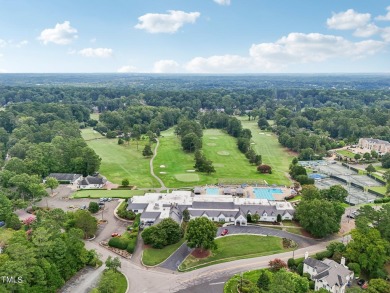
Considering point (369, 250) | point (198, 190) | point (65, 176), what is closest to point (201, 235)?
point (369, 250)

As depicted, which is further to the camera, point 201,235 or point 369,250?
point 201,235

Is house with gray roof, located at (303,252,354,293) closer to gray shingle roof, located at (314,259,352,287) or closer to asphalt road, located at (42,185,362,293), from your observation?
gray shingle roof, located at (314,259,352,287)

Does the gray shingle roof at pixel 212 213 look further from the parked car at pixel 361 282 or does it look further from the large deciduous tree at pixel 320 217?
the parked car at pixel 361 282

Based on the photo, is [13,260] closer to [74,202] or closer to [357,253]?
[74,202]

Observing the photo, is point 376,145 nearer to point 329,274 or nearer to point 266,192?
point 266,192

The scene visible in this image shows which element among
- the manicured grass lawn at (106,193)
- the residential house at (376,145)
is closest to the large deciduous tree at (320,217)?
the manicured grass lawn at (106,193)

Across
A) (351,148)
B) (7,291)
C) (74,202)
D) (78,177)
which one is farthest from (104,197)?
(351,148)
